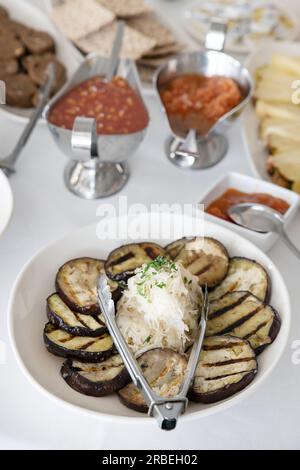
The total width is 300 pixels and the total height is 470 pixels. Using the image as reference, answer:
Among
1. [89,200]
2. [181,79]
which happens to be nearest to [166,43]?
[181,79]

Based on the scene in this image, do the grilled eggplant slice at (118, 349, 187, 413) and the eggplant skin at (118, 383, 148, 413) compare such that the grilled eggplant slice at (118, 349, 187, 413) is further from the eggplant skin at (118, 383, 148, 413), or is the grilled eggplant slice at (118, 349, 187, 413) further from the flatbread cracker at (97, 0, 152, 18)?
the flatbread cracker at (97, 0, 152, 18)

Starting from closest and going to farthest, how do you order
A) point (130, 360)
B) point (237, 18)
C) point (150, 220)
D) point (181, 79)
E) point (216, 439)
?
point (130, 360) < point (216, 439) < point (150, 220) < point (181, 79) < point (237, 18)

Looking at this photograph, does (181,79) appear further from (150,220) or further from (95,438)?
(95,438)

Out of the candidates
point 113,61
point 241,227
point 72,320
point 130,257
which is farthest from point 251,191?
point 72,320

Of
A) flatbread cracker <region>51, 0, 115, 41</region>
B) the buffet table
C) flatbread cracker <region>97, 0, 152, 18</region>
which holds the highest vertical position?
flatbread cracker <region>51, 0, 115, 41</region>

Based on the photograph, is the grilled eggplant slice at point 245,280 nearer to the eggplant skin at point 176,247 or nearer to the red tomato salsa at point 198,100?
Answer: the eggplant skin at point 176,247

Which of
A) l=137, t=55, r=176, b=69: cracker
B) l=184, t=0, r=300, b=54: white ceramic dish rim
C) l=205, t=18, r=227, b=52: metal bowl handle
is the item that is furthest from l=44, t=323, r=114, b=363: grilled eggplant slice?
l=184, t=0, r=300, b=54: white ceramic dish rim

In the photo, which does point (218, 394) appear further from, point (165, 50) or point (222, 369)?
point (165, 50)
